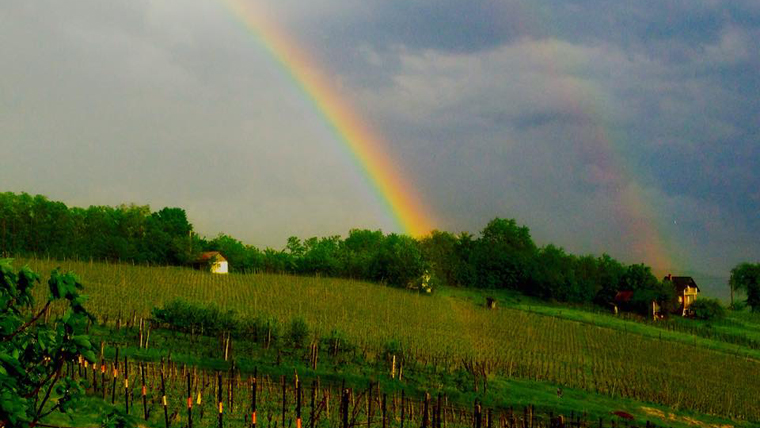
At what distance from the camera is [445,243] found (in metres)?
128

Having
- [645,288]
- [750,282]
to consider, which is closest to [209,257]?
[645,288]

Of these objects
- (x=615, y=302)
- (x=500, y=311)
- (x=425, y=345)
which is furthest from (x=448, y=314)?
(x=615, y=302)

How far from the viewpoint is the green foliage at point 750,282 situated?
115 meters

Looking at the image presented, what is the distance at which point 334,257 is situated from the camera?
303ft

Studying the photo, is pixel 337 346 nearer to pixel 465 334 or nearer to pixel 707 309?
pixel 465 334

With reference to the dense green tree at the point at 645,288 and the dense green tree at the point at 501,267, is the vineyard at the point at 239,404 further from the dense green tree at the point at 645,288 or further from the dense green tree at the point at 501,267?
the dense green tree at the point at 501,267

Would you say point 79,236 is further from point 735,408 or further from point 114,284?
point 735,408

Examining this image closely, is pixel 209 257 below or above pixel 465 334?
above

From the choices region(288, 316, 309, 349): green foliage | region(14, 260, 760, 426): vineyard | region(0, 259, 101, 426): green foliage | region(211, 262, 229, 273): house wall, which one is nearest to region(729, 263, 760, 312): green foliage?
region(14, 260, 760, 426): vineyard

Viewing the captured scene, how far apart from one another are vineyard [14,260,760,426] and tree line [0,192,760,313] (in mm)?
10154

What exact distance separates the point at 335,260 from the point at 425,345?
4404 cm

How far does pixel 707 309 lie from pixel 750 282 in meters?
39.0

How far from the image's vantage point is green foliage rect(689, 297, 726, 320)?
8450 centimetres

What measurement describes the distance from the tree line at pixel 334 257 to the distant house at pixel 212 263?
1243 millimetres
